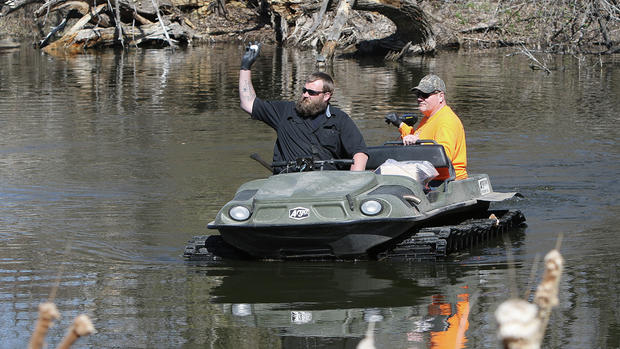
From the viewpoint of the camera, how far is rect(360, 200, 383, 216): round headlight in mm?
7277

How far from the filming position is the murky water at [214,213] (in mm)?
6035

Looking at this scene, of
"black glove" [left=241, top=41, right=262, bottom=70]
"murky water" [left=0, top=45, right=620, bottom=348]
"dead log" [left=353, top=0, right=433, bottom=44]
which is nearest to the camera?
"murky water" [left=0, top=45, right=620, bottom=348]

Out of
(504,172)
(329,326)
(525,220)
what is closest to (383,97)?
(504,172)

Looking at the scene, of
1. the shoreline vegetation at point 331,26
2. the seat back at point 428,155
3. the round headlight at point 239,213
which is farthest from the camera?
the shoreline vegetation at point 331,26

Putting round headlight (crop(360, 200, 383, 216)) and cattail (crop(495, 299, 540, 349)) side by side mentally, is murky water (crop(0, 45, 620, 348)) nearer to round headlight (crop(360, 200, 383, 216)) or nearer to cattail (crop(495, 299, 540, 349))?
round headlight (crop(360, 200, 383, 216))

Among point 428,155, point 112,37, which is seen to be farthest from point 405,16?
point 428,155

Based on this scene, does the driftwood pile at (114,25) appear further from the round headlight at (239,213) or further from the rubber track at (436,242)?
the round headlight at (239,213)

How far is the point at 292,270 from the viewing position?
7.71 metres

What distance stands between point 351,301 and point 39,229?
4.02 metres

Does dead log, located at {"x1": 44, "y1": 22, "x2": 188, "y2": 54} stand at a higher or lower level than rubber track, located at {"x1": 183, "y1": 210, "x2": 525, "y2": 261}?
lower

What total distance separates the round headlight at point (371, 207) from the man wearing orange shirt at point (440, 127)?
1407 millimetres

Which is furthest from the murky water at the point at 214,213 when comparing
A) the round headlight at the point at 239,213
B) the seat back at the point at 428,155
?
the seat back at the point at 428,155

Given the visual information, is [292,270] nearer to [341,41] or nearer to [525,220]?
[525,220]

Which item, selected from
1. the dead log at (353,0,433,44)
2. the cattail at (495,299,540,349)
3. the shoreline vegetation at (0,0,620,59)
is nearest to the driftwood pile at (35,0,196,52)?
the shoreline vegetation at (0,0,620,59)
